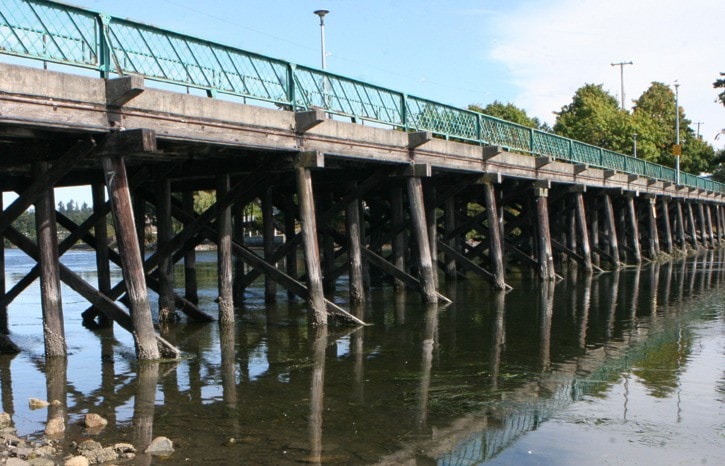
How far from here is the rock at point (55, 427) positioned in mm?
7328

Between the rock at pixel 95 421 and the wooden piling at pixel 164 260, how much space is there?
658 cm

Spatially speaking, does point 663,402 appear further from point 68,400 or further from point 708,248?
point 708,248

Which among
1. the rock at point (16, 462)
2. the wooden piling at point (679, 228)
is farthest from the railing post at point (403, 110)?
the wooden piling at point (679, 228)

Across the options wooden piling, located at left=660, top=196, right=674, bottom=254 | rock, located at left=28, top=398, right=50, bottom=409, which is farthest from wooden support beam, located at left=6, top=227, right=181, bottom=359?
wooden piling, located at left=660, top=196, right=674, bottom=254

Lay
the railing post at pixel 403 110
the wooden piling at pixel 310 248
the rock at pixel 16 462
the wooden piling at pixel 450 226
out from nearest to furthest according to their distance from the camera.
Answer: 1. the rock at pixel 16 462
2. the wooden piling at pixel 310 248
3. the railing post at pixel 403 110
4. the wooden piling at pixel 450 226

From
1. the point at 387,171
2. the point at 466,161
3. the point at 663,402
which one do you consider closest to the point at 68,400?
the point at 663,402

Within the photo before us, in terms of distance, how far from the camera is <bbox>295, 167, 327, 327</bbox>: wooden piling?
13422mm

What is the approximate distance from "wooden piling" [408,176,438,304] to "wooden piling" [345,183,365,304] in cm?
104

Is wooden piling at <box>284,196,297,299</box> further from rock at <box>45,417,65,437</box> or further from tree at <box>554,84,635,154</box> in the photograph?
tree at <box>554,84,635,154</box>

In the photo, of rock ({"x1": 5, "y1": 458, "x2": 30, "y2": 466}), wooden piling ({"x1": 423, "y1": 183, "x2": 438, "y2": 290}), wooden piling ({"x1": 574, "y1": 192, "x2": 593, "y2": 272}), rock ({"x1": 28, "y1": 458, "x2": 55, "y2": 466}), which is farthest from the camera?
wooden piling ({"x1": 574, "y1": 192, "x2": 593, "y2": 272})

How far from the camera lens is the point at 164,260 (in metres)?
14.2

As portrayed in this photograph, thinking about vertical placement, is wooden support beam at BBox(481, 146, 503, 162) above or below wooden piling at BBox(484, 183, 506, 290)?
above

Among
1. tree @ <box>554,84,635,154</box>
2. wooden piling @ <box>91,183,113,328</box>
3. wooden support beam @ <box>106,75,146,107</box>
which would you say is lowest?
wooden piling @ <box>91,183,113,328</box>

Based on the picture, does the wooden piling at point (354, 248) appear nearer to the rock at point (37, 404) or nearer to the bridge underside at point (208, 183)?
the bridge underside at point (208, 183)
